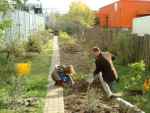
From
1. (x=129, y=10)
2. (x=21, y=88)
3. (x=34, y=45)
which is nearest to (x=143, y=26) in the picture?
(x=34, y=45)

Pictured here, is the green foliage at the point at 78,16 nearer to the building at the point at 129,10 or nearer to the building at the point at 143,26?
the building at the point at 129,10

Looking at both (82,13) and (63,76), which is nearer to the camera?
(63,76)

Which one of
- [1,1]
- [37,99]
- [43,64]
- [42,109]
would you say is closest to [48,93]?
[37,99]

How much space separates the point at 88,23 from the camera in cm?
6762

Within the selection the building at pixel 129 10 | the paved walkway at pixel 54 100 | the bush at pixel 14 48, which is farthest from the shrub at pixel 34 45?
the building at pixel 129 10

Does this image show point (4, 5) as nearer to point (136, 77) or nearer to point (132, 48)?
point (136, 77)

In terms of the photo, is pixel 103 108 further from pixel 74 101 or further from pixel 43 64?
pixel 43 64

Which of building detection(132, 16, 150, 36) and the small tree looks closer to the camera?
building detection(132, 16, 150, 36)

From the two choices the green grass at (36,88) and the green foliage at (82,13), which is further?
the green foliage at (82,13)

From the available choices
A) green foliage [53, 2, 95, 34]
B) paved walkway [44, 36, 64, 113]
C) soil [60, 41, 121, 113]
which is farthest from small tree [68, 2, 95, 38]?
soil [60, 41, 121, 113]

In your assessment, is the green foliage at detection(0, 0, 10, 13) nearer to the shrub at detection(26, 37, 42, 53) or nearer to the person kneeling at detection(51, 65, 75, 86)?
the person kneeling at detection(51, 65, 75, 86)

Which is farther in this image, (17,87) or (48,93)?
(48,93)

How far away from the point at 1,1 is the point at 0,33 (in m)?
0.92

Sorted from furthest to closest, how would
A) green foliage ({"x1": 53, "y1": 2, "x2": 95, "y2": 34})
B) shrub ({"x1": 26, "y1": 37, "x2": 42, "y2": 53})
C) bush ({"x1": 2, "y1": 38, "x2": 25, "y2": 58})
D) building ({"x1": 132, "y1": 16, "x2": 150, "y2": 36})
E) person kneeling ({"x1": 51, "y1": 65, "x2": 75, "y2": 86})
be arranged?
green foliage ({"x1": 53, "y1": 2, "x2": 95, "y2": 34}) → building ({"x1": 132, "y1": 16, "x2": 150, "y2": 36}) → shrub ({"x1": 26, "y1": 37, "x2": 42, "y2": 53}) → bush ({"x1": 2, "y1": 38, "x2": 25, "y2": 58}) → person kneeling ({"x1": 51, "y1": 65, "x2": 75, "y2": 86})
